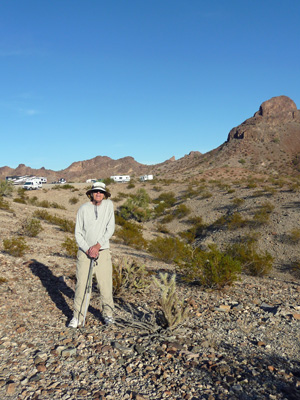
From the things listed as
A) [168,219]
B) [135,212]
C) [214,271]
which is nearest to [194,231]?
[168,219]

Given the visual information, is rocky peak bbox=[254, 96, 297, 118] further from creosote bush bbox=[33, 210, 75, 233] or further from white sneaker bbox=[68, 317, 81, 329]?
white sneaker bbox=[68, 317, 81, 329]

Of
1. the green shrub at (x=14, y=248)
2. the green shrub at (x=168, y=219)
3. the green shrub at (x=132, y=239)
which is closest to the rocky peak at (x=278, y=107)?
the green shrub at (x=168, y=219)

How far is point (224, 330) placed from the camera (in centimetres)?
421

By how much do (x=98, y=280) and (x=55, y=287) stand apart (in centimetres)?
195

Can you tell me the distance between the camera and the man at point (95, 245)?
4268mm

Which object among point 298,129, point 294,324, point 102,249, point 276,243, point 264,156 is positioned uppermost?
point 298,129

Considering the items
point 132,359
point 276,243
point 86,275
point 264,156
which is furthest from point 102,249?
point 264,156

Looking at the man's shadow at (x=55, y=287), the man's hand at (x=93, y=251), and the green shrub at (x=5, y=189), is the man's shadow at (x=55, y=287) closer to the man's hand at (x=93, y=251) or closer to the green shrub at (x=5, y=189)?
the man's hand at (x=93, y=251)

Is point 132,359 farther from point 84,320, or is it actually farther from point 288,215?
point 288,215

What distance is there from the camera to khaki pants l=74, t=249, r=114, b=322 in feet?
14.0

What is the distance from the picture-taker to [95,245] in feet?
13.9

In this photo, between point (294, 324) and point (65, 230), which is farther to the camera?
point (65, 230)

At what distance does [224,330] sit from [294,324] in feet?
3.74

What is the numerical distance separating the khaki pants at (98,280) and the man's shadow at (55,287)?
394 millimetres
